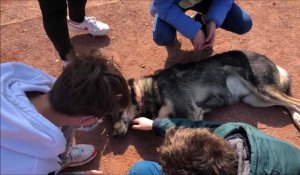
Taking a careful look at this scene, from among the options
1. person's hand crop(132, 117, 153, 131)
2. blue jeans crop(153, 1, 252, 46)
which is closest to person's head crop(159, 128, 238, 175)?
person's hand crop(132, 117, 153, 131)

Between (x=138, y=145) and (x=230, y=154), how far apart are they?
5.31 feet

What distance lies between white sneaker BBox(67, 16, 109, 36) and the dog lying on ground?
1.08 meters

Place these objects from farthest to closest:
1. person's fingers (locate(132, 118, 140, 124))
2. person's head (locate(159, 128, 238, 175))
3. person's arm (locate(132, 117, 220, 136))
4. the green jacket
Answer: person's fingers (locate(132, 118, 140, 124)) < person's arm (locate(132, 117, 220, 136)) < the green jacket < person's head (locate(159, 128, 238, 175))

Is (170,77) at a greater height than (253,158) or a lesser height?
lesser

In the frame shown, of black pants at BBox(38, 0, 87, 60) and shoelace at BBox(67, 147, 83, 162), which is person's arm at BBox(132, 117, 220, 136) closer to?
shoelace at BBox(67, 147, 83, 162)

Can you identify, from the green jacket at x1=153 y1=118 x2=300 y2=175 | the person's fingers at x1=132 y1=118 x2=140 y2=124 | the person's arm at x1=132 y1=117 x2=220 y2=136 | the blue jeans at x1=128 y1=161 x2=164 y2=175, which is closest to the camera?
the green jacket at x1=153 y1=118 x2=300 y2=175

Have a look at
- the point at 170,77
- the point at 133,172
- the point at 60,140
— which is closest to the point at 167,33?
the point at 170,77

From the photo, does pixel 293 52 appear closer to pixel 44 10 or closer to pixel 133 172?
pixel 133 172

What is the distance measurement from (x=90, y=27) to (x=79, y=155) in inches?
74.8

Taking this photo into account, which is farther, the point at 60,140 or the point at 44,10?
the point at 44,10

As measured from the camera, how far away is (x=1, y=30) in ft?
17.4

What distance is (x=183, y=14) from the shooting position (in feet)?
14.8

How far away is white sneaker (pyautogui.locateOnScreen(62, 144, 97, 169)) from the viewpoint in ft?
12.5

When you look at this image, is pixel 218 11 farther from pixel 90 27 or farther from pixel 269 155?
pixel 269 155
